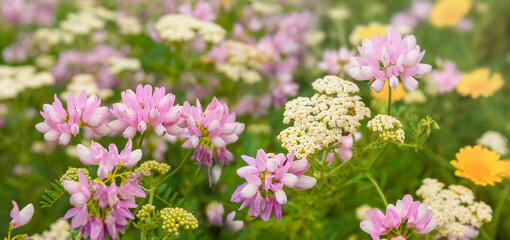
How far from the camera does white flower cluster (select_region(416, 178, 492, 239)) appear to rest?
125 cm

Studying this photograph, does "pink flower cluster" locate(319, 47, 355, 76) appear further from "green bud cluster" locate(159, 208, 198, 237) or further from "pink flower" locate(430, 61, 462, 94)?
"green bud cluster" locate(159, 208, 198, 237)

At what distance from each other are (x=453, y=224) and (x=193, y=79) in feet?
5.04

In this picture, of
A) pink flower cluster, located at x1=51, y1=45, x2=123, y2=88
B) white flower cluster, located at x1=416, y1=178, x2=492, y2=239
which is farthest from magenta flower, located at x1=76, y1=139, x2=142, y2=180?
pink flower cluster, located at x1=51, y1=45, x2=123, y2=88

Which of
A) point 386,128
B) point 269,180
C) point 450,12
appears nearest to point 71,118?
point 269,180

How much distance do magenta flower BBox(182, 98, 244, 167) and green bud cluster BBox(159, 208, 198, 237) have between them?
15 cm

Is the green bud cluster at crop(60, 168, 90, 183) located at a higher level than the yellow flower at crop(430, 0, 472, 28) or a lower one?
lower

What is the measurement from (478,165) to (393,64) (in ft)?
1.59

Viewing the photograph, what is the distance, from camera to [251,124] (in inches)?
93.5

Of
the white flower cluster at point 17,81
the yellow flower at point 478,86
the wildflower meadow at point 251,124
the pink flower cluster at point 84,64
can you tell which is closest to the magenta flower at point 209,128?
the wildflower meadow at point 251,124

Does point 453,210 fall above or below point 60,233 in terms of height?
above

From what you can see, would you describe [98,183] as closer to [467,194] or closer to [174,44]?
[467,194]

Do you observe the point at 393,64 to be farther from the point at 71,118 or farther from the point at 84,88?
the point at 84,88

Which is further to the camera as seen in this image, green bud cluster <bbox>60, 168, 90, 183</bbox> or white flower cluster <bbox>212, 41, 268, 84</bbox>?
white flower cluster <bbox>212, 41, 268, 84</bbox>

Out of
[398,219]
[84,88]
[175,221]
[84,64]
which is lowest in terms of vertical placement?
[84,64]
